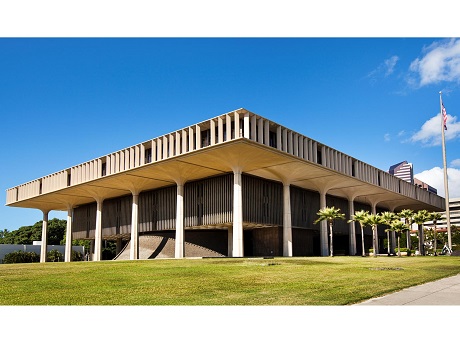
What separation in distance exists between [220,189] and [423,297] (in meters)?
34.1

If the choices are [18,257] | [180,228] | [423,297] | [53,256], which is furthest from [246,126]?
[53,256]

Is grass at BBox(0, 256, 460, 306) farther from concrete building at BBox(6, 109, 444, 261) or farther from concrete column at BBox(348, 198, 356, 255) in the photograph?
concrete column at BBox(348, 198, 356, 255)

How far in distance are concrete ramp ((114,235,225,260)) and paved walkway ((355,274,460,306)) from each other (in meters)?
36.4

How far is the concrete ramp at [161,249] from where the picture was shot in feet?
163

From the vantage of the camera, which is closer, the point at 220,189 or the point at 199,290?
the point at 199,290

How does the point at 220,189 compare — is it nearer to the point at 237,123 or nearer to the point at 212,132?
the point at 212,132

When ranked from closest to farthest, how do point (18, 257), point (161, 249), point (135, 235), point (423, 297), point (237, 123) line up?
point (423, 297) → point (237, 123) → point (161, 249) → point (135, 235) → point (18, 257)

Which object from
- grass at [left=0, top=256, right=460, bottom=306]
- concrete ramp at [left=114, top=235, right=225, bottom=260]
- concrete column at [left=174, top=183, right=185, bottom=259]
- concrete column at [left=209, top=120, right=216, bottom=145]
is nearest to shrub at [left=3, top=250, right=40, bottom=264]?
concrete ramp at [left=114, top=235, right=225, bottom=260]

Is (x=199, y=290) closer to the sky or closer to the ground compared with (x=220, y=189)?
closer to the ground

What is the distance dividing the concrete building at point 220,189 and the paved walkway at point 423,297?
866 inches

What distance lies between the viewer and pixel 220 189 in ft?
150

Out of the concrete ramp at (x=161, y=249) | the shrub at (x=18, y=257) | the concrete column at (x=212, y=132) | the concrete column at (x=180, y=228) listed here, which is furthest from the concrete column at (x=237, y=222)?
the shrub at (x=18, y=257)

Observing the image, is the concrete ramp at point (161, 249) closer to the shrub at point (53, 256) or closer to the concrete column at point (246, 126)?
the concrete column at point (246, 126)
